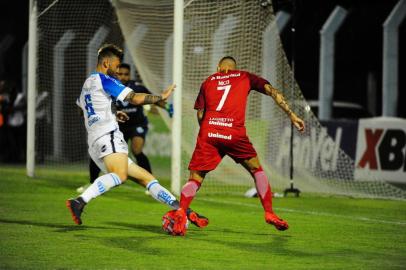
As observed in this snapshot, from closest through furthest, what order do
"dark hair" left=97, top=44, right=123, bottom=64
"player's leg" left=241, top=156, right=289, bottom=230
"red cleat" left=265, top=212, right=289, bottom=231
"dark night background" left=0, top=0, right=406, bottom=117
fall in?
"dark hair" left=97, top=44, right=123, bottom=64, "red cleat" left=265, top=212, right=289, bottom=231, "player's leg" left=241, top=156, right=289, bottom=230, "dark night background" left=0, top=0, right=406, bottom=117

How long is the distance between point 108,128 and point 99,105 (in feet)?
0.80

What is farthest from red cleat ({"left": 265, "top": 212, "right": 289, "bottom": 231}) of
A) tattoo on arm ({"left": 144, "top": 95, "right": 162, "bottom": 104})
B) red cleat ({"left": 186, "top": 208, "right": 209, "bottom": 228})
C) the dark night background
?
the dark night background

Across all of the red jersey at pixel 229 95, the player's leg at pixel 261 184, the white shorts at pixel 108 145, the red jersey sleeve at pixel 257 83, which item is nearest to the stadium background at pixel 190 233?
the player's leg at pixel 261 184

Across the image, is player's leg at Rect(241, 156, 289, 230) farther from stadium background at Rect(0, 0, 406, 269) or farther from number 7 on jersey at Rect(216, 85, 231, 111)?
number 7 on jersey at Rect(216, 85, 231, 111)

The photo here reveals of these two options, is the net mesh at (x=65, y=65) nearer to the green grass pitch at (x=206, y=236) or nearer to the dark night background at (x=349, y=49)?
the green grass pitch at (x=206, y=236)

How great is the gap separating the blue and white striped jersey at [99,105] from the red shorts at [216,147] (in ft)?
3.27

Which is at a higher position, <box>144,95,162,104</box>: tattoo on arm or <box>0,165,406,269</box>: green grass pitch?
<box>144,95,162,104</box>: tattoo on arm

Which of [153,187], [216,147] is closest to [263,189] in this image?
[216,147]

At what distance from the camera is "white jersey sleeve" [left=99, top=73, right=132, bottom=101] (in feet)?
33.4

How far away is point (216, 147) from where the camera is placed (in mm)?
10961

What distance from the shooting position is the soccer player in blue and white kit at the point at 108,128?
10227 millimetres

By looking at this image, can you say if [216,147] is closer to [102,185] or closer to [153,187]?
[153,187]

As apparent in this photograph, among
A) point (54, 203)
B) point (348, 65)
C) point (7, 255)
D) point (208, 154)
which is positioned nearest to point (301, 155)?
point (54, 203)

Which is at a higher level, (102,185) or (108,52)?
(108,52)
